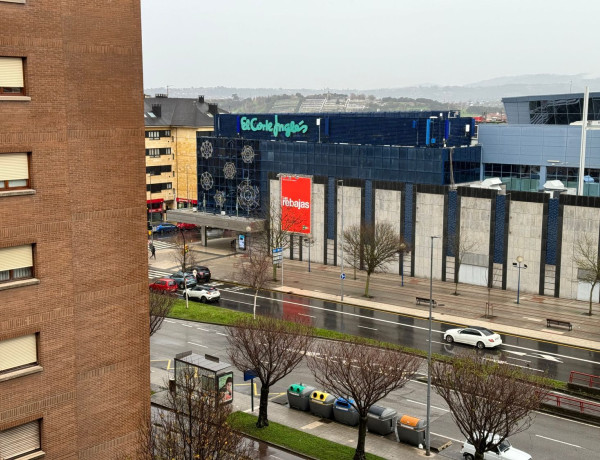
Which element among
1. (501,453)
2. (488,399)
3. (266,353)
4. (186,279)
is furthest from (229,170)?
(488,399)

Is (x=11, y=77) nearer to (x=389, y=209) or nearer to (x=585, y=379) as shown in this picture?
(x=585, y=379)

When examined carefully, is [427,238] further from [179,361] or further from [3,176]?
[3,176]

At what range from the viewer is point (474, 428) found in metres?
28.5

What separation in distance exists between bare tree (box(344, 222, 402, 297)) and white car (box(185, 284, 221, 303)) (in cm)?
1196

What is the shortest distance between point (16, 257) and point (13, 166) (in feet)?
8.26

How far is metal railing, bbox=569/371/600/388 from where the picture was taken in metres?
40.2

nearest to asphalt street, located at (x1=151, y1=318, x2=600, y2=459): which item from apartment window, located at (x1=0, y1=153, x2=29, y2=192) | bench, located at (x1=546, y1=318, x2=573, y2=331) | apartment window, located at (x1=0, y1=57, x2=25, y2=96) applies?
bench, located at (x1=546, y1=318, x2=573, y2=331)

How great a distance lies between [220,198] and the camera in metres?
83.8

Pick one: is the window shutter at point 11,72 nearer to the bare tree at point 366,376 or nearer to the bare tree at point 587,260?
the bare tree at point 366,376

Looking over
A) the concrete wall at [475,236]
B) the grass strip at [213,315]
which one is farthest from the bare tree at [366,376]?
the concrete wall at [475,236]

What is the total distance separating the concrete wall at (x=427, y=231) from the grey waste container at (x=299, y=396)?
3029cm

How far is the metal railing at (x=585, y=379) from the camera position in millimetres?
40219

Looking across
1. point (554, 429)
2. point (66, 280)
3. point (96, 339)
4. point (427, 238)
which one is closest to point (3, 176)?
point (66, 280)

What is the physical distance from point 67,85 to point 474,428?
61.6ft
